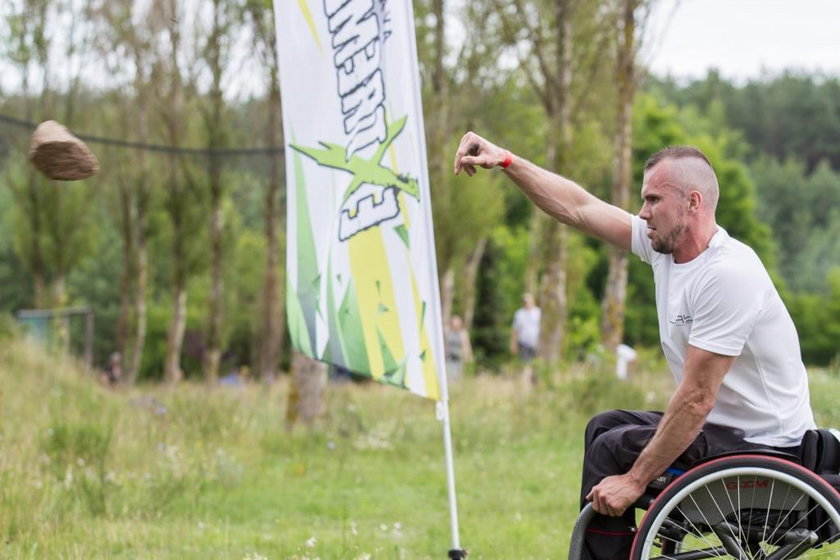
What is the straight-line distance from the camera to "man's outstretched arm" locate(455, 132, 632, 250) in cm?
453

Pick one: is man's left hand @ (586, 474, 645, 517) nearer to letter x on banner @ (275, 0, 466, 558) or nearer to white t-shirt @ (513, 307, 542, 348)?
letter x on banner @ (275, 0, 466, 558)

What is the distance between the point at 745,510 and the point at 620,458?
46 centimetres

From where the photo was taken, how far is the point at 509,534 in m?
6.53

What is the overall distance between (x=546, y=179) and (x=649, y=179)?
650 mm

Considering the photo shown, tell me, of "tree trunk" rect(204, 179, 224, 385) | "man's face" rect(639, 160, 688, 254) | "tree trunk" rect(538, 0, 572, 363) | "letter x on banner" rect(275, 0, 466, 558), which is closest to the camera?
"man's face" rect(639, 160, 688, 254)

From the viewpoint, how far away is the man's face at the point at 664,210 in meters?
4.04

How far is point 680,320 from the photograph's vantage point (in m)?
3.98

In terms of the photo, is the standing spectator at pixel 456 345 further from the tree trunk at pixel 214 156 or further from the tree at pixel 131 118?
the tree at pixel 131 118

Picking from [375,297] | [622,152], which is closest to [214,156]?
[622,152]

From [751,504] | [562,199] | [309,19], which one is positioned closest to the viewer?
[751,504]

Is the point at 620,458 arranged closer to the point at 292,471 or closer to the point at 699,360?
the point at 699,360

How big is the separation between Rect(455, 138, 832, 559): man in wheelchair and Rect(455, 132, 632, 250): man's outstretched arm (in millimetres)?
344

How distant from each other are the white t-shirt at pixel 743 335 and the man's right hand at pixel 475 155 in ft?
2.72

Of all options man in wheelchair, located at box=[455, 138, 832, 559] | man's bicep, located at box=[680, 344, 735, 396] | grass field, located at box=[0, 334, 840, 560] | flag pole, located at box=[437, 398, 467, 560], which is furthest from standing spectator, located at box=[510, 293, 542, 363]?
man's bicep, located at box=[680, 344, 735, 396]
